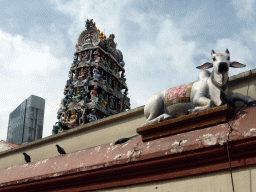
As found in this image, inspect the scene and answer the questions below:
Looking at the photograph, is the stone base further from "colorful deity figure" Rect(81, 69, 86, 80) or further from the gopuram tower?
"colorful deity figure" Rect(81, 69, 86, 80)

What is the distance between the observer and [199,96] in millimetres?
4652

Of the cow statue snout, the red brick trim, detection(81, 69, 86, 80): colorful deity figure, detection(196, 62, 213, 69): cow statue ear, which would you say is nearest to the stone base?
the red brick trim

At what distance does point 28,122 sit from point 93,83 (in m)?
16.6

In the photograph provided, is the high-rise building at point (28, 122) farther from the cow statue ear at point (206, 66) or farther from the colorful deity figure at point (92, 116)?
the cow statue ear at point (206, 66)

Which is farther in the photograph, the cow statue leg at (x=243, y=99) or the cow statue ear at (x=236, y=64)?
the cow statue ear at (x=236, y=64)

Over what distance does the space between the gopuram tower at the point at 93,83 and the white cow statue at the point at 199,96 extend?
1805 centimetres

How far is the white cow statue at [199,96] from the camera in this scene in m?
4.53

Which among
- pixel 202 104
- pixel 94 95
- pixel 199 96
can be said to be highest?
pixel 94 95

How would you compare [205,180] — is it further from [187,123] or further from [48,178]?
[48,178]

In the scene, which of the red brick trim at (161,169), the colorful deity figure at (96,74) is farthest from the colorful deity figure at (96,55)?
the red brick trim at (161,169)

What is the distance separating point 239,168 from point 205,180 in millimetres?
466

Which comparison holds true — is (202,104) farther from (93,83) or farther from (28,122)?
(28,122)

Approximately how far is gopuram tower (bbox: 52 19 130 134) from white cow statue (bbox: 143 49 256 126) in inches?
711

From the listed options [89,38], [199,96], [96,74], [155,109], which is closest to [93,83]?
[96,74]
